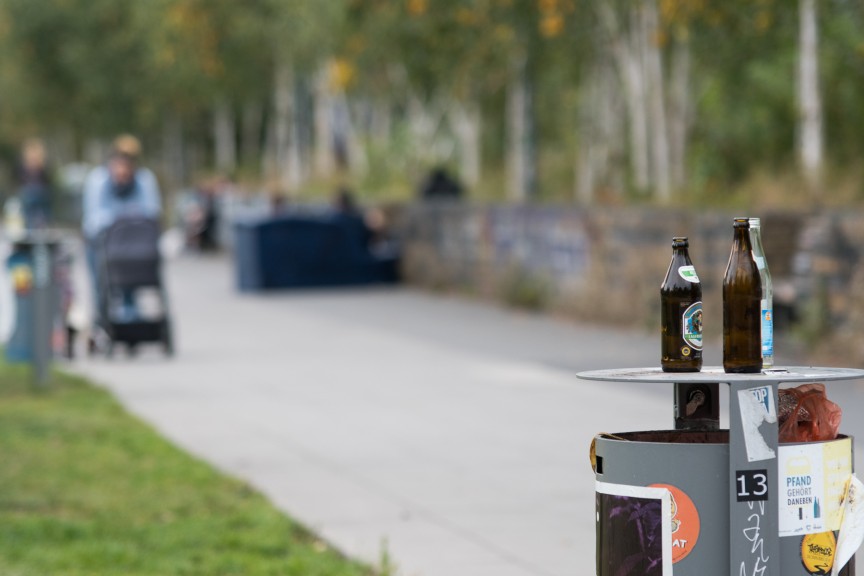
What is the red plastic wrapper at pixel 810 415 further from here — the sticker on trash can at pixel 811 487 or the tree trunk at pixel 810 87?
the tree trunk at pixel 810 87

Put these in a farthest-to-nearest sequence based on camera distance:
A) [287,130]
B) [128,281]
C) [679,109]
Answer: [287,130] < [679,109] < [128,281]

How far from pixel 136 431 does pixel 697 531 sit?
673cm

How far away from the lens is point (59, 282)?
16250 mm

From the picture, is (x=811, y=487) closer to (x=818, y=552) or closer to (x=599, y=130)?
(x=818, y=552)

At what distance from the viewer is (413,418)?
448 inches

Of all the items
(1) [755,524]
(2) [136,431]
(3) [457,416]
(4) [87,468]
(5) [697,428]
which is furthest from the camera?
(3) [457,416]

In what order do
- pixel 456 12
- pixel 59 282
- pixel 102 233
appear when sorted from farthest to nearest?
pixel 456 12
pixel 59 282
pixel 102 233

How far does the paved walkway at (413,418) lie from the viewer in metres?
7.55

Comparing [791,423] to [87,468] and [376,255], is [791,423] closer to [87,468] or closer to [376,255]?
[87,468]

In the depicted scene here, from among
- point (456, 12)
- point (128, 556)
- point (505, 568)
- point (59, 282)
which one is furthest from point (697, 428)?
point (456, 12)

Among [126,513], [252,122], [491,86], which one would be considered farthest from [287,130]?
[126,513]

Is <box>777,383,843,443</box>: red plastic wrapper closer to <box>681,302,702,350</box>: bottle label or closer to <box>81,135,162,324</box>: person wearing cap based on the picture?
<box>681,302,702,350</box>: bottle label

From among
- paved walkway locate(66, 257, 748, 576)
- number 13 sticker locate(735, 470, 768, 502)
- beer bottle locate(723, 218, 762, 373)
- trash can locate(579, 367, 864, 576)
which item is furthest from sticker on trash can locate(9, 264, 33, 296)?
number 13 sticker locate(735, 470, 768, 502)

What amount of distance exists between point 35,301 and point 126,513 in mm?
4959
